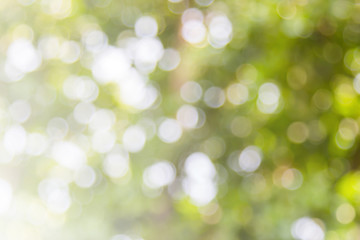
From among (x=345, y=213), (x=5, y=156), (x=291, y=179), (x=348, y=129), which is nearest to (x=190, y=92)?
(x=291, y=179)

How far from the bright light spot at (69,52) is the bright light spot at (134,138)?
1.32ft

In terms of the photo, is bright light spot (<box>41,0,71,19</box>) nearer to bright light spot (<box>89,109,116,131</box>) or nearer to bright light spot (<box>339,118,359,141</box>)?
bright light spot (<box>89,109,116,131</box>)

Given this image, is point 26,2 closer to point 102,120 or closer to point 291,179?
point 102,120

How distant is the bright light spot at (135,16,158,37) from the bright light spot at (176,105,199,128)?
352 millimetres

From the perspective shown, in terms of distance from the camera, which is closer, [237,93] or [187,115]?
[237,93]

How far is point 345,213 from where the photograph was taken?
1.72 meters

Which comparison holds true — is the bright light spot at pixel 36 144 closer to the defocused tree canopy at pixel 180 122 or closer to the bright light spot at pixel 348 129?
the defocused tree canopy at pixel 180 122

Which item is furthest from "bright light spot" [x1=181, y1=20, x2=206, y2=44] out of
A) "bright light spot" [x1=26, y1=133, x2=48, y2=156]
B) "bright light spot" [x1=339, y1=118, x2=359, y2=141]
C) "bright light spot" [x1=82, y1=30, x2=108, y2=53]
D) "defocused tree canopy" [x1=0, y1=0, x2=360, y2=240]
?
"bright light spot" [x1=26, y1=133, x2=48, y2=156]

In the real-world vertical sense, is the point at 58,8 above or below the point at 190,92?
above

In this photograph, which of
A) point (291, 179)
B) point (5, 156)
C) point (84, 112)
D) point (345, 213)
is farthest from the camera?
point (5, 156)

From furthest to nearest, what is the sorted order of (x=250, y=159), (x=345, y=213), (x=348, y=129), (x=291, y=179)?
1. (x=250, y=159)
2. (x=291, y=179)
3. (x=348, y=129)
4. (x=345, y=213)

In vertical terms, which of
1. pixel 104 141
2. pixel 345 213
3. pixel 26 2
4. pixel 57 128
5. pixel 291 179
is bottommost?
pixel 345 213

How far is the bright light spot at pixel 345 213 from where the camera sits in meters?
1.69

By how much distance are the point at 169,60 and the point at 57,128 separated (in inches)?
24.0
